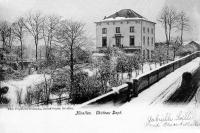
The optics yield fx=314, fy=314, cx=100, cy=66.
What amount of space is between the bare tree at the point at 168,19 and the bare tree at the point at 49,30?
3204mm

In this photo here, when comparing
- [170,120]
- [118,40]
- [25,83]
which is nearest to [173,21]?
[170,120]

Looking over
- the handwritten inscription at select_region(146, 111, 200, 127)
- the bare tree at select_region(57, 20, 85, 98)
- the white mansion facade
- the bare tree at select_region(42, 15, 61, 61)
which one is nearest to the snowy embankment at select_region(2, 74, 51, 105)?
the bare tree at select_region(42, 15, 61, 61)

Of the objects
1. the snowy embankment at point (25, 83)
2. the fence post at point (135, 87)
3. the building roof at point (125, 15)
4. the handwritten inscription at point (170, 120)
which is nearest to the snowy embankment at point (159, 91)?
the fence post at point (135, 87)

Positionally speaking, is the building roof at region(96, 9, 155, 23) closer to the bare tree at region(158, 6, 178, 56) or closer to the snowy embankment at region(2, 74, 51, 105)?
the bare tree at region(158, 6, 178, 56)

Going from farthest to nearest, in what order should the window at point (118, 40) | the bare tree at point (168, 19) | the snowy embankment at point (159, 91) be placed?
the window at point (118, 40) < the bare tree at point (168, 19) < the snowy embankment at point (159, 91)

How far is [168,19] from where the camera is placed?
986 cm

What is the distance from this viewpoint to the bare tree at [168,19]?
934 centimetres

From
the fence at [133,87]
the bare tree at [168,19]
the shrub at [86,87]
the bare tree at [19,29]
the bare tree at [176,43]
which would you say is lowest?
the shrub at [86,87]

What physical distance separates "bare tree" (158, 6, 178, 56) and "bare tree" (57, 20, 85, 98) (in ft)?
9.09

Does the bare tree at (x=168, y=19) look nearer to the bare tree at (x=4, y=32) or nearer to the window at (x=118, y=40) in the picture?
the window at (x=118, y=40)

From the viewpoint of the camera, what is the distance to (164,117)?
19.6ft

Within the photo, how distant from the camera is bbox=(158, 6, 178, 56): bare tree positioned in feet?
30.7

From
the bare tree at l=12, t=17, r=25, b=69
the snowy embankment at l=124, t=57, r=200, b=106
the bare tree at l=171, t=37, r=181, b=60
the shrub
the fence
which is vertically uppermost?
the bare tree at l=12, t=17, r=25, b=69

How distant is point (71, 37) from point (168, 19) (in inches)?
Answer: 156
